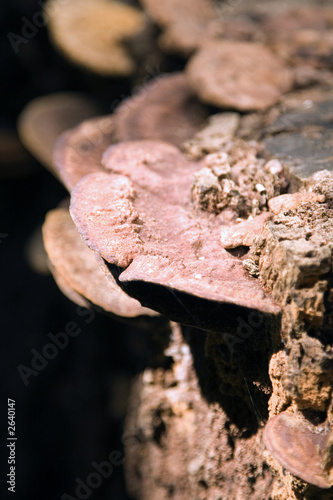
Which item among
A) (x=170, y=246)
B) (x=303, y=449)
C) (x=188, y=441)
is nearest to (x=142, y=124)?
(x=170, y=246)

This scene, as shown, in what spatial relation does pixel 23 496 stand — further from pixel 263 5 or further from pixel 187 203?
pixel 263 5

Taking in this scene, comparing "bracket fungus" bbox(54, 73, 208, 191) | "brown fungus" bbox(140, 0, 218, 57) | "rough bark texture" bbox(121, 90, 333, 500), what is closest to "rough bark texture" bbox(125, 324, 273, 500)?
"rough bark texture" bbox(121, 90, 333, 500)

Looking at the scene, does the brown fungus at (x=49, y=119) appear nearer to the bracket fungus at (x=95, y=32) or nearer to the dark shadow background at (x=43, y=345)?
the dark shadow background at (x=43, y=345)

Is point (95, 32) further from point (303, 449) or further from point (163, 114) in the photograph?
point (303, 449)

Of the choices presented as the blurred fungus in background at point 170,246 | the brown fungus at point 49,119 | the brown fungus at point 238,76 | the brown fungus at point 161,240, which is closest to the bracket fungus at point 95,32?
the blurred fungus in background at point 170,246

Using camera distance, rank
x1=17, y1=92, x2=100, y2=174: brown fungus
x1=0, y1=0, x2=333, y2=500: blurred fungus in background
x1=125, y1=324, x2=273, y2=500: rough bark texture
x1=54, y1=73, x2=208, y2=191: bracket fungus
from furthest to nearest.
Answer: x1=17, y1=92, x2=100, y2=174: brown fungus, x1=54, y1=73, x2=208, y2=191: bracket fungus, x1=125, y1=324, x2=273, y2=500: rough bark texture, x1=0, y1=0, x2=333, y2=500: blurred fungus in background

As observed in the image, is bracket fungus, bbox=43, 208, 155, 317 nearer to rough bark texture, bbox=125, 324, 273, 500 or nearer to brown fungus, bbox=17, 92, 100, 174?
rough bark texture, bbox=125, 324, 273, 500

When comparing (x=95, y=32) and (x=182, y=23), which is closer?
(x=182, y=23)
